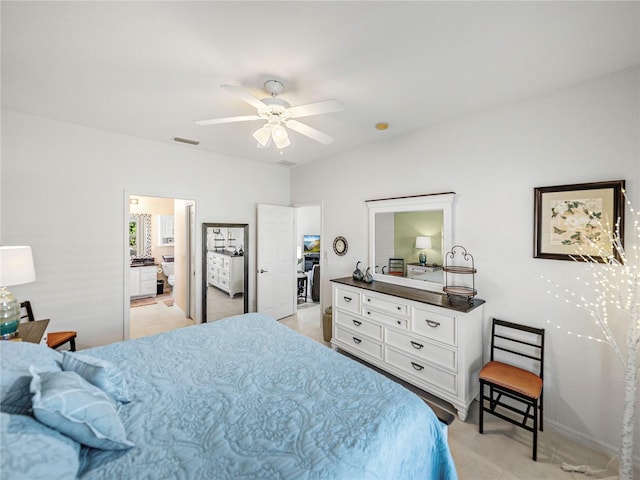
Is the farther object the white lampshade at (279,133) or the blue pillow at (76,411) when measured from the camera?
the white lampshade at (279,133)

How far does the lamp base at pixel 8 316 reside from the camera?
1.84 m

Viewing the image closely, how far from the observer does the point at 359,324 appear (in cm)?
309

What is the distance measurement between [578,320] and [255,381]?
2.41 m

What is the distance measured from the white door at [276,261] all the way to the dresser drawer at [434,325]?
8.50 feet

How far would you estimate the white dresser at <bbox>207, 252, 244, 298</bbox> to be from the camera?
160 inches

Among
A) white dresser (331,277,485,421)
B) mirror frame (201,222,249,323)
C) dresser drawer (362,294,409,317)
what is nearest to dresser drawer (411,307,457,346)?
white dresser (331,277,485,421)

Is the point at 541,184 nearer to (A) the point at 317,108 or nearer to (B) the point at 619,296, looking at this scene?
(B) the point at 619,296

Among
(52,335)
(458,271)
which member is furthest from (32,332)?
(458,271)

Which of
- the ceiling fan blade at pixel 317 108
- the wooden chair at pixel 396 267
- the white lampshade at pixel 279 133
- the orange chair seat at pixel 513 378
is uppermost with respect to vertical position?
the ceiling fan blade at pixel 317 108

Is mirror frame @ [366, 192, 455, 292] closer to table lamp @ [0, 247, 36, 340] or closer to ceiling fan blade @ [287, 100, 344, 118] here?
ceiling fan blade @ [287, 100, 344, 118]

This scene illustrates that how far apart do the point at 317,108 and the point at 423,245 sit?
189cm

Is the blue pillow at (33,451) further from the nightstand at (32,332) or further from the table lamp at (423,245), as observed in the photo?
the table lamp at (423,245)

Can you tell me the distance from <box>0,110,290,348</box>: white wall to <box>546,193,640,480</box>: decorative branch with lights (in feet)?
14.3

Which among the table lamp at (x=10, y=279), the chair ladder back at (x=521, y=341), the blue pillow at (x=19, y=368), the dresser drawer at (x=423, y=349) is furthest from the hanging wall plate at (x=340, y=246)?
the table lamp at (x=10, y=279)
